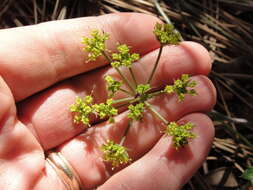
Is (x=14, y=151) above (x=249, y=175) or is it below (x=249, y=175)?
above

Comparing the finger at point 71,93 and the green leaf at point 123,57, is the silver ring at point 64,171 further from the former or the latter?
the green leaf at point 123,57

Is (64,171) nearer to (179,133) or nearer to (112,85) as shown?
(112,85)

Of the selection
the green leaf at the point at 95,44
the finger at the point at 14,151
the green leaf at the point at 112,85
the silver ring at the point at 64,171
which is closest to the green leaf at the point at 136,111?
the green leaf at the point at 112,85

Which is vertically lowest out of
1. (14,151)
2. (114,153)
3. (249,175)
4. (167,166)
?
(249,175)

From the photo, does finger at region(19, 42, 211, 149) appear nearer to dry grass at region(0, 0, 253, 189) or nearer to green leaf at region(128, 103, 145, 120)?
green leaf at region(128, 103, 145, 120)

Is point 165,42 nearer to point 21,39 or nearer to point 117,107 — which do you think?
point 117,107

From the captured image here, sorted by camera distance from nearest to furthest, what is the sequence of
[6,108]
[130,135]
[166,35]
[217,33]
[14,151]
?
[6,108], [14,151], [166,35], [130,135], [217,33]

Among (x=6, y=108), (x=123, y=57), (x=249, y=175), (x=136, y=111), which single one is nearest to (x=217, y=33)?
(x=123, y=57)

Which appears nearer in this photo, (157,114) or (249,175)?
(249,175)
